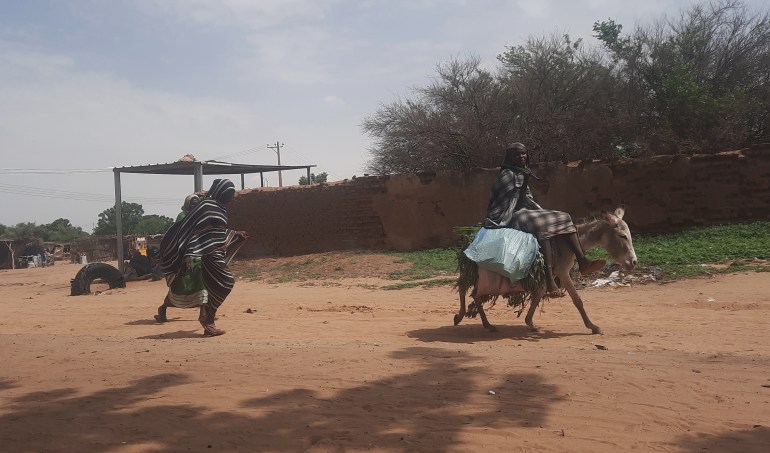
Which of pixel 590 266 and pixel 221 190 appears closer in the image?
pixel 590 266

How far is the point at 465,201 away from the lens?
19688mm

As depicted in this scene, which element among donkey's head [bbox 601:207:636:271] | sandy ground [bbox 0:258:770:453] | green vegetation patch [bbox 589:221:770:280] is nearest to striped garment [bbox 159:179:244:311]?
sandy ground [bbox 0:258:770:453]

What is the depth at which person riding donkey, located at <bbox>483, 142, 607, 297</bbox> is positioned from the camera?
314 inches

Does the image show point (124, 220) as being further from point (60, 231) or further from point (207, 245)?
point (207, 245)

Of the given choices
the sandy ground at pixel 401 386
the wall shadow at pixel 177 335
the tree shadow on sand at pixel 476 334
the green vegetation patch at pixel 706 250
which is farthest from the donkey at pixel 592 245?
the green vegetation patch at pixel 706 250

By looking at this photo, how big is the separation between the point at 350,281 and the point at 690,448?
13094mm

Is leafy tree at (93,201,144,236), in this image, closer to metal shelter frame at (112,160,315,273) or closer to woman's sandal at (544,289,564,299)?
metal shelter frame at (112,160,315,273)

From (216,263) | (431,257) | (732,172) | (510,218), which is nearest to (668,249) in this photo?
(732,172)

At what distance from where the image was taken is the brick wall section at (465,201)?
17578mm

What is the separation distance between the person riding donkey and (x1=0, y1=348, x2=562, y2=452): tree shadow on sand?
2854 mm

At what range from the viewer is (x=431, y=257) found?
61.2 feet

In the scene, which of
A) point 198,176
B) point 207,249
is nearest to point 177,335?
point 207,249

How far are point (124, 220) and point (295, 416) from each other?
77.1 m

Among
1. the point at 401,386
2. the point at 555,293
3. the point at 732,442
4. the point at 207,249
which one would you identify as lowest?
the point at 732,442
